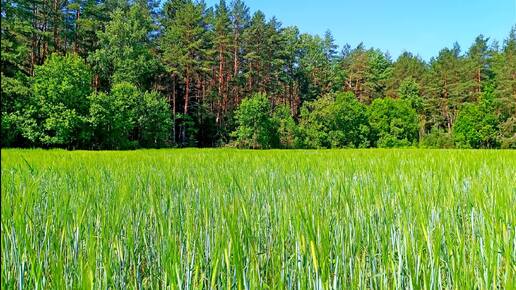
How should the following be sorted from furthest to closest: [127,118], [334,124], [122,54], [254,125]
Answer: [334,124] → [254,125] → [122,54] → [127,118]

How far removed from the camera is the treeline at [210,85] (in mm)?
23312

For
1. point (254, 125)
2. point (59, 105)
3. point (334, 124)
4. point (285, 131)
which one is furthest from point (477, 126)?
point (59, 105)

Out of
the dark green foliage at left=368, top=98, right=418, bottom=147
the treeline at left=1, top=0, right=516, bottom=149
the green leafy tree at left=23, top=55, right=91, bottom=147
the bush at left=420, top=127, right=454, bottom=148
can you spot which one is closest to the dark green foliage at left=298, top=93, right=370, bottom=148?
the treeline at left=1, top=0, right=516, bottom=149

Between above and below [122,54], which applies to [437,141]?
below

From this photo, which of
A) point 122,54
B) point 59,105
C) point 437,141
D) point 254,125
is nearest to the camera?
point 59,105

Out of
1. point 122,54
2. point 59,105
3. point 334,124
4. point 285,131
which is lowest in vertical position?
point 285,131

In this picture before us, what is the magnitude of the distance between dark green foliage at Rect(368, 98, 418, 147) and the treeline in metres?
0.11

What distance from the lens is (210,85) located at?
38.6 meters

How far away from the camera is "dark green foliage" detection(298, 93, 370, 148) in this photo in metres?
35.1

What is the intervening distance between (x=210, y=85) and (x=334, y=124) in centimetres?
1239

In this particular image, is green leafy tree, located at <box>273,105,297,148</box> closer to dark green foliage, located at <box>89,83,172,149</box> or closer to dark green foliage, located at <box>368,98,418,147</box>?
dark green foliage, located at <box>89,83,172,149</box>

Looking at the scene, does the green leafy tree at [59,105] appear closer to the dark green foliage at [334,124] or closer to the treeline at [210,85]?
the treeline at [210,85]

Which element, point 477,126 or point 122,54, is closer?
point 122,54

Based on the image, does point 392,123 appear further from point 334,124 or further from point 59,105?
point 59,105
